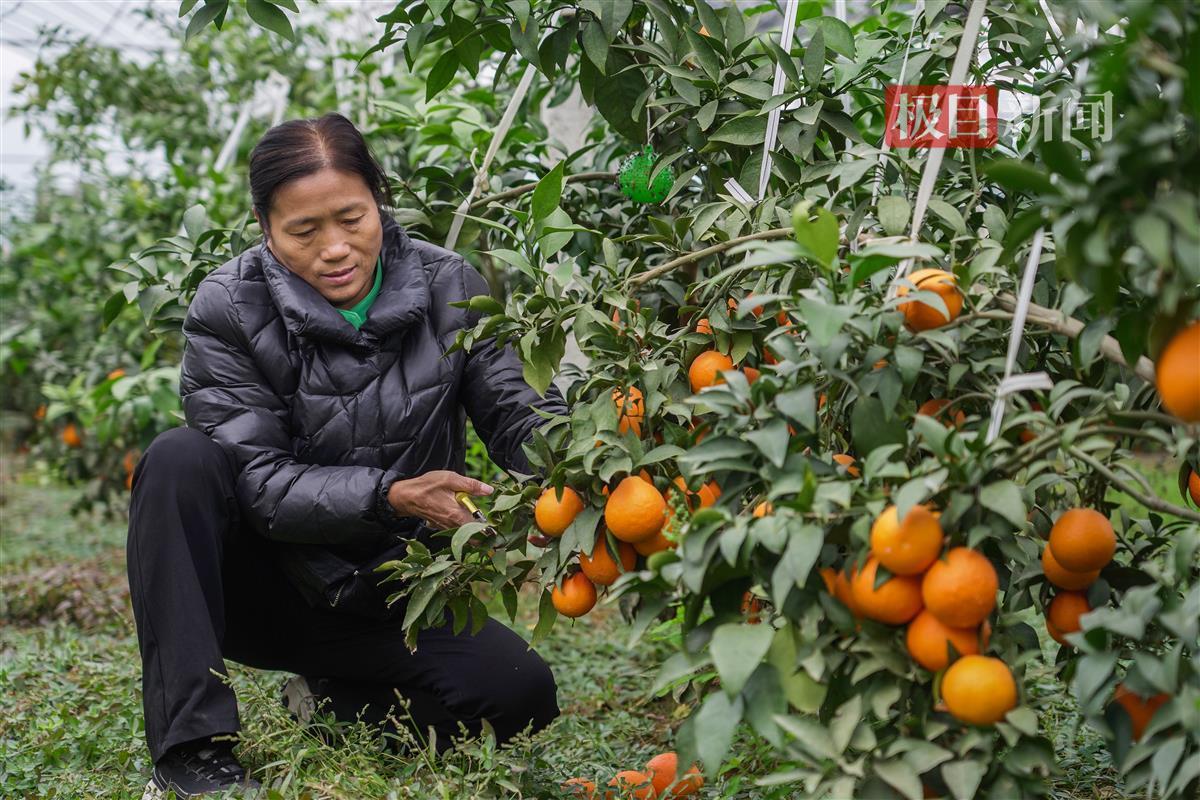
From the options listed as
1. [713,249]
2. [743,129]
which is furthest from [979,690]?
[743,129]

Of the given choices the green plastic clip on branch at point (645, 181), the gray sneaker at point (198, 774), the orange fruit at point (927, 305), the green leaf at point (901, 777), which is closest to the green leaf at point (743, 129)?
the green plastic clip on branch at point (645, 181)

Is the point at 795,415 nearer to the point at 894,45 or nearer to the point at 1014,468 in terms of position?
the point at 1014,468

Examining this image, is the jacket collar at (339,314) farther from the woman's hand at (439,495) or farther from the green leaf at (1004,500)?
the green leaf at (1004,500)

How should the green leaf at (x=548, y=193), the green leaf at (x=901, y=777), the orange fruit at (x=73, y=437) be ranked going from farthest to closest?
1. the orange fruit at (x=73, y=437)
2. the green leaf at (x=548, y=193)
3. the green leaf at (x=901, y=777)

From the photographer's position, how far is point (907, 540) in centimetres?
112

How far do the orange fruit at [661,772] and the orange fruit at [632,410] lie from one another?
536 millimetres

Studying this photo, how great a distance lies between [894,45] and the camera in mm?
1883

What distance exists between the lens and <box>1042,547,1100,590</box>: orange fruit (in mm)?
1291

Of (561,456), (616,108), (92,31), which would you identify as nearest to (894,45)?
(616,108)

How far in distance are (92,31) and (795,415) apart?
195 inches

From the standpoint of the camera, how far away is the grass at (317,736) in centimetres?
173

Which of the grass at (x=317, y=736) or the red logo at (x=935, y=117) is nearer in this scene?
the red logo at (x=935, y=117)

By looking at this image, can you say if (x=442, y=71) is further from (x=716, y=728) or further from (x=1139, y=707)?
(x=1139, y=707)

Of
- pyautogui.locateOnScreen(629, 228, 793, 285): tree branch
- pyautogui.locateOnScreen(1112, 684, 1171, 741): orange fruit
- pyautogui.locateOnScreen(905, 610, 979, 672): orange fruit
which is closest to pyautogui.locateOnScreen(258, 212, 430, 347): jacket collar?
pyautogui.locateOnScreen(629, 228, 793, 285): tree branch
